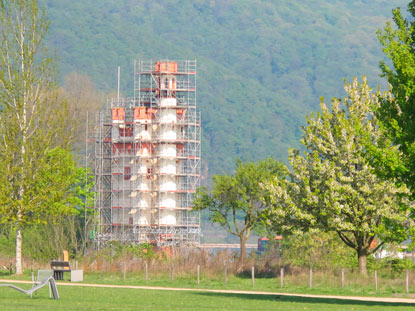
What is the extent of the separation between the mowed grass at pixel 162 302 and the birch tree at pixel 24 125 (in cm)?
1613

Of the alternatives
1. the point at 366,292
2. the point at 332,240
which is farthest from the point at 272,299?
the point at 332,240

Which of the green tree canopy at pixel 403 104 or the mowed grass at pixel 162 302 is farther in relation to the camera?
the green tree canopy at pixel 403 104

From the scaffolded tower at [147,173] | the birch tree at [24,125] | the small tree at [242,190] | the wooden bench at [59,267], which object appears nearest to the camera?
the wooden bench at [59,267]

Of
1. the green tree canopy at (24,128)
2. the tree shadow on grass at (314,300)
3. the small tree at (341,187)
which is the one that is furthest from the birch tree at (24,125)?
the tree shadow on grass at (314,300)

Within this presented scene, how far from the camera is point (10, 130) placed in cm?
5022

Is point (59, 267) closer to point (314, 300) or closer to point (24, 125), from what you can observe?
point (24, 125)

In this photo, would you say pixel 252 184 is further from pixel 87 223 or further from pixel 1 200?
pixel 1 200

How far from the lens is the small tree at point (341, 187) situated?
45.0m

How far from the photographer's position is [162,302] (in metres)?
28.2

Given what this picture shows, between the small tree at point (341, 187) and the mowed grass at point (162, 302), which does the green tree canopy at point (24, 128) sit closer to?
the small tree at point (341, 187)

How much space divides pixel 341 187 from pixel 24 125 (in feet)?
64.2

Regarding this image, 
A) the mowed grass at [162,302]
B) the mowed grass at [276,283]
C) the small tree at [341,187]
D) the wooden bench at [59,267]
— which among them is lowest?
the mowed grass at [276,283]

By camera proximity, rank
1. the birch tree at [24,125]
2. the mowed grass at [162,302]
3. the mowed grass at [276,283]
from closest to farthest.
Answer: the mowed grass at [162,302] < the mowed grass at [276,283] < the birch tree at [24,125]

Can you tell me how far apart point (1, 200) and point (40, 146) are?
162 inches
